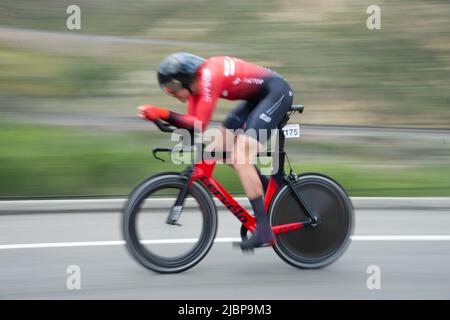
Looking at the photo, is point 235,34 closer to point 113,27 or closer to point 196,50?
point 196,50

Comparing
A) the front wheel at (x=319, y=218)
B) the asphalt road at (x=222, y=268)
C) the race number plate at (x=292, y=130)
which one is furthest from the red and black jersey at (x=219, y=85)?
the asphalt road at (x=222, y=268)

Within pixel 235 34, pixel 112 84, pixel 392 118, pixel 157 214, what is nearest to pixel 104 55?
pixel 112 84

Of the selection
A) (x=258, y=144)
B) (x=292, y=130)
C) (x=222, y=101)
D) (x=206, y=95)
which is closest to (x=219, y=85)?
(x=206, y=95)

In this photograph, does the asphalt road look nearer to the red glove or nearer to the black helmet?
the red glove

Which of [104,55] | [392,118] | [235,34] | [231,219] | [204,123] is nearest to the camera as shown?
[204,123]

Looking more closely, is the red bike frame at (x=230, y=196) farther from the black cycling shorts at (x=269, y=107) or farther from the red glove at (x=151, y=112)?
the red glove at (x=151, y=112)

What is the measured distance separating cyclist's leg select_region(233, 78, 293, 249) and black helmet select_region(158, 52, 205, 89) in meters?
0.55

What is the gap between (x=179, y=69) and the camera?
516 cm

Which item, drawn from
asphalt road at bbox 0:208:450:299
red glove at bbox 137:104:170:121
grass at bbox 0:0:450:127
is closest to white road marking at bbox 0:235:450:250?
asphalt road at bbox 0:208:450:299

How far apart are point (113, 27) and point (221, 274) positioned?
12.5 meters

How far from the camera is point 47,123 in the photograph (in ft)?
34.2

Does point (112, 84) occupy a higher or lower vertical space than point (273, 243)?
higher

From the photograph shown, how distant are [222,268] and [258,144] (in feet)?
3.26

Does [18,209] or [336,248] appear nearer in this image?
[336,248]
